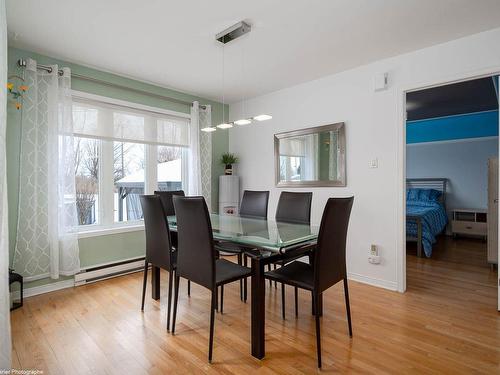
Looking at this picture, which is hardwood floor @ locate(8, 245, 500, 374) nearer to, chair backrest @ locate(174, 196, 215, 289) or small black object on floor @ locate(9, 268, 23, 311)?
small black object on floor @ locate(9, 268, 23, 311)

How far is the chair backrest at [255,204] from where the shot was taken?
3.25 metres

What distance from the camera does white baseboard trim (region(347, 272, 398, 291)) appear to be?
9.71ft

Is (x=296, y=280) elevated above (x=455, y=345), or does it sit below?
above

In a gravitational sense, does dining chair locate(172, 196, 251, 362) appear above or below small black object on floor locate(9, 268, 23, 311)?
above

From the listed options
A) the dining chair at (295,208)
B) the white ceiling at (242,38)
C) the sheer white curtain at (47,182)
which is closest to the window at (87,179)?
the sheer white curtain at (47,182)

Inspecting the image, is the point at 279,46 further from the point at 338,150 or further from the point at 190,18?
the point at 338,150

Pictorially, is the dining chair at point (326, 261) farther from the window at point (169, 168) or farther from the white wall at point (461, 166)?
the white wall at point (461, 166)

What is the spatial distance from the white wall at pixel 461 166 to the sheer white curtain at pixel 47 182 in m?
6.50

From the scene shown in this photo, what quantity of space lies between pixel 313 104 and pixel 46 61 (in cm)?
305

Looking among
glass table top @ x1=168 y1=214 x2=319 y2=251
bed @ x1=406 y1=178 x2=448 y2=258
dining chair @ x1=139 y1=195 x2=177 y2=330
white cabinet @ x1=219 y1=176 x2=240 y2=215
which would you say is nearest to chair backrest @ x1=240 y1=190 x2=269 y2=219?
glass table top @ x1=168 y1=214 x2=319 y2=251

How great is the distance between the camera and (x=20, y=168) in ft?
8.96

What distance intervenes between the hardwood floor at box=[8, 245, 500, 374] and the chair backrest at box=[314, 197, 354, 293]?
48 centimetres

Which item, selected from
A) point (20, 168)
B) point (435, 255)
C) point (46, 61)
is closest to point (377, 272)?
point (435, 255)

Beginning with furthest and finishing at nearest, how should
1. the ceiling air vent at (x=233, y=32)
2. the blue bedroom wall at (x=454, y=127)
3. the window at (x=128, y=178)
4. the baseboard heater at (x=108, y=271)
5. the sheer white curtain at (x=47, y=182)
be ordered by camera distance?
1. the blue bedroom wall at (x=454, y=127)
2. the window at (x=128, y=178)
3. the baseboard heater at (x=108, y=271)
4. the sheer white curtain at (x=47, y=182)
5. the ceiling air vent at (x=233, y=32)
